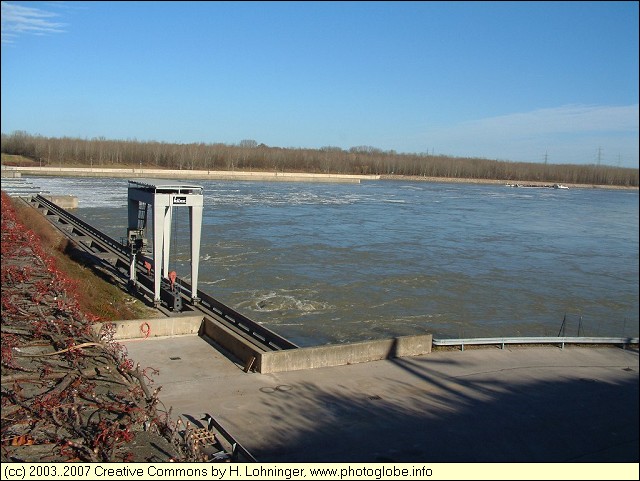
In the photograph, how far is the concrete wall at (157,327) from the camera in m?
11.9

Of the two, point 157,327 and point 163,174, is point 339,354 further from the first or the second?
point 163,174

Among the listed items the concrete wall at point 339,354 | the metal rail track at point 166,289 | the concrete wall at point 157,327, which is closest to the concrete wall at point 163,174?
the metal rail track at point 166,289

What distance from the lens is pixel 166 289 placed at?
14406 millimetres

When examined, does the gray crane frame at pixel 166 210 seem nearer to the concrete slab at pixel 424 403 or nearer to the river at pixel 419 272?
the concrete slab at pixel 424 403

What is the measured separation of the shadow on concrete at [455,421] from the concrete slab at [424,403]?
0.6 inches

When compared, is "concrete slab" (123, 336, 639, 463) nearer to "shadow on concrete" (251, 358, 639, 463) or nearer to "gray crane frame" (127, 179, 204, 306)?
"shadow on concrete" (251, 358, 639, 463)

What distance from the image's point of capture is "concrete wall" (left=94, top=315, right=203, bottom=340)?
11.9 meters

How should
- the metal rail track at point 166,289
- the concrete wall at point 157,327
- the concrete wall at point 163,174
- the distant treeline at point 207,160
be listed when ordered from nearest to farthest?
the concrete wall at point 157,327 → the metal rail track at point 166,289 → the concrete wall at point 163,174 → the distant treeline at point 207,160

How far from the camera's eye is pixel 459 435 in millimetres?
7875

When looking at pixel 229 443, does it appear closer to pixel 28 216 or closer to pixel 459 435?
pixel 459 435

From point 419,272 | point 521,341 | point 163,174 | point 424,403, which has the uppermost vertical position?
point 163,174

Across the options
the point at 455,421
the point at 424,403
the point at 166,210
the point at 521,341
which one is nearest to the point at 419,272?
the point at 521,341

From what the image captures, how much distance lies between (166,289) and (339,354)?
5082 mm

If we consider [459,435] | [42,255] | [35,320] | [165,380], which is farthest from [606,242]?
[42,255]
